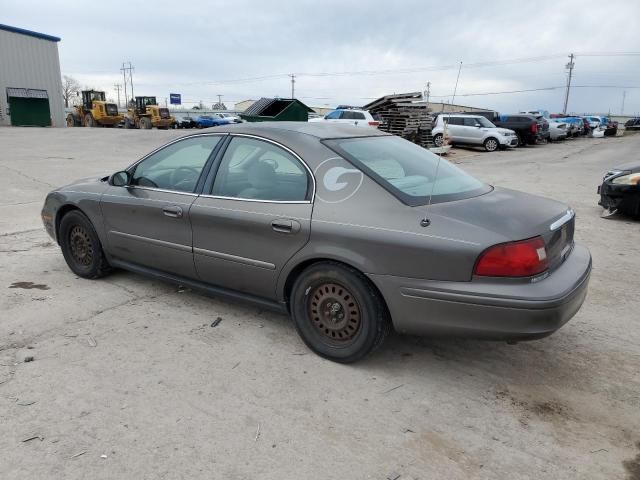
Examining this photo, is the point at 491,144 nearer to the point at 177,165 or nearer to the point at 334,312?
the point at 177,165

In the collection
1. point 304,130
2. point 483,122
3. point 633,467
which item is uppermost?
point 483,122

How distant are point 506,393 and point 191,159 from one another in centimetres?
285

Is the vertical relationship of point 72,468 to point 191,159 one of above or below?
below

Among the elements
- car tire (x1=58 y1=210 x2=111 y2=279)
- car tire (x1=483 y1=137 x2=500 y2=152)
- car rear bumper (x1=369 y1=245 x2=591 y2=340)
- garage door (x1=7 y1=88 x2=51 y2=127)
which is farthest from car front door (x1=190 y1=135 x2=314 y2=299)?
garage door (x1=7 y1=88 x2=51 y2=127)

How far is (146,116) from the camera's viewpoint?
40.8 meters

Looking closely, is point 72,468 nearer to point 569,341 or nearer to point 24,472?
point 24,472

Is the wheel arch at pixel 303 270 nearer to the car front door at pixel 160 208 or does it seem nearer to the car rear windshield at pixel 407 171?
the car rear windshield at pixel 407 171

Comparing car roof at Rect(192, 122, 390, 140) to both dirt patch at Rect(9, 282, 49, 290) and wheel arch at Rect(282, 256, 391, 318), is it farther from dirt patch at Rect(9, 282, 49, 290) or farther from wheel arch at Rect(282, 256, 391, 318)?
dirt patch at Rect(9, 282, 49, 290)

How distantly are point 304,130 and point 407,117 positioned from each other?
1910cm

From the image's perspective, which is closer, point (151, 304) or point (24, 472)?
point (24, 472)

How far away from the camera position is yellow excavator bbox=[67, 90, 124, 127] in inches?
1476

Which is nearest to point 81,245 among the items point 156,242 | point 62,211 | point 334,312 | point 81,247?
point 81,247

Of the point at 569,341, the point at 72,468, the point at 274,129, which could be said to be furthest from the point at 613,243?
the point at 72,468

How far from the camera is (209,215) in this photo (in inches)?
142
